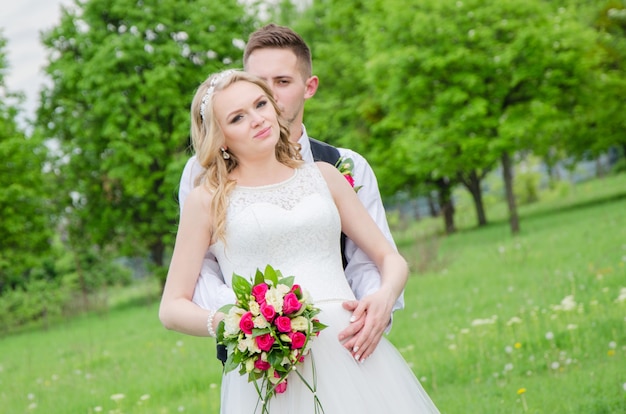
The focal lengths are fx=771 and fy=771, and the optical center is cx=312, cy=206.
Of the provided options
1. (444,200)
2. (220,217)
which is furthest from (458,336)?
(444,200)

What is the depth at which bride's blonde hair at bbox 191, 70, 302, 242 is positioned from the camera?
11.4 ft

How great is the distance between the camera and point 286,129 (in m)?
3.76

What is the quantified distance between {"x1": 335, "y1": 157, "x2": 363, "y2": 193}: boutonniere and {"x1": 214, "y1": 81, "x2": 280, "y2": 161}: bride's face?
53 centimetres

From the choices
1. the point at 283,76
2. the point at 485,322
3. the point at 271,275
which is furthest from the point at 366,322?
the point at 485,322

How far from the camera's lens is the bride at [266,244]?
3439 millimetres

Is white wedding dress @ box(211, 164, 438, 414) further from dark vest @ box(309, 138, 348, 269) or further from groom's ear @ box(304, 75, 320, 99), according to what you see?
groom's ear @ box(304, 75, 320, 99)

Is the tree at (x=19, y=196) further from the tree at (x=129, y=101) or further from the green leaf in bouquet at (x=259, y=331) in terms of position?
the green leaf in bouquet at (x=259, y=331)

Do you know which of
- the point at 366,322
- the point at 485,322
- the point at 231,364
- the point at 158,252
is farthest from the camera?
the point at 158,252

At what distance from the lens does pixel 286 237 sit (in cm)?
352

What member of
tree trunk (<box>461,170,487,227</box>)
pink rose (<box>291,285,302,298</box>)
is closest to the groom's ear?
pink rose (<box>291,285,302,298</box>)

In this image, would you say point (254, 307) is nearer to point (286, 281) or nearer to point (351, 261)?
point (286, 281)

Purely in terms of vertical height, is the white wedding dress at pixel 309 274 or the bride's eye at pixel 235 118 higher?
the bride's eye at pixel 235 118

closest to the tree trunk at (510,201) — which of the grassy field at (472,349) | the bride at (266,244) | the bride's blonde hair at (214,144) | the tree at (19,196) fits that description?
the grassy field at (472,349)

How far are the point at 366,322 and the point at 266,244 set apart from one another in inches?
22.4
